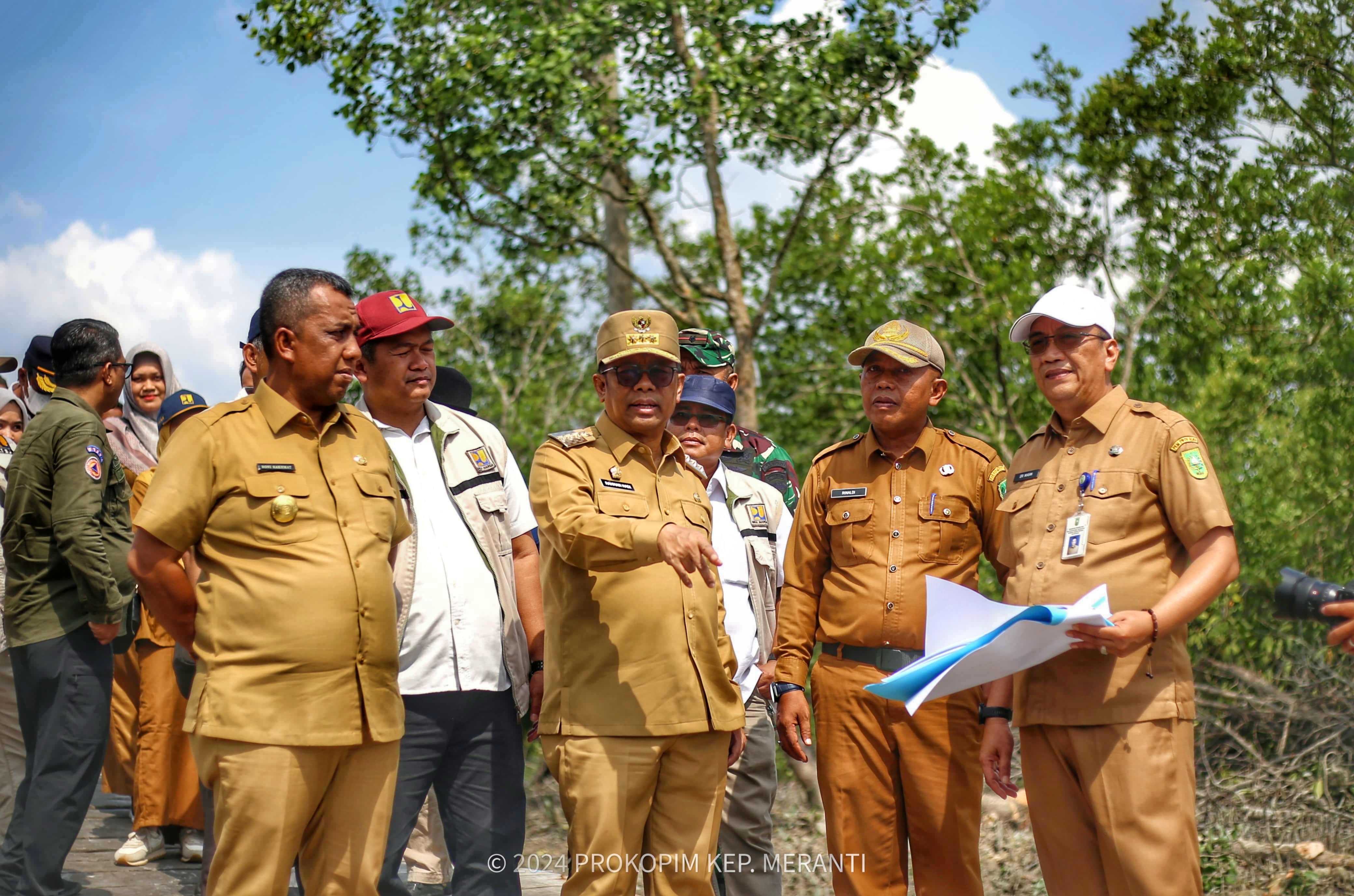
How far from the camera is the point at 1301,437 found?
713 cm

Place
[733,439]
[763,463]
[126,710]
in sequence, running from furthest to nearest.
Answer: [126,710]
[763,463]
[733,439]

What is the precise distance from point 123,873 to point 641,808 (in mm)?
3234

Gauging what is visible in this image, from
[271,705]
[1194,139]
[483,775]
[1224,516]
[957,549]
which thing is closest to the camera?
[271,705]

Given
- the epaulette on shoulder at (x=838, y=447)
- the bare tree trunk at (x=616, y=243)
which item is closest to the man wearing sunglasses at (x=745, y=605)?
the epaulette on shoulder at (x=838, y=447)

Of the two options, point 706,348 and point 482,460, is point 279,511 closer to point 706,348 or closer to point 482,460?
point 482,460

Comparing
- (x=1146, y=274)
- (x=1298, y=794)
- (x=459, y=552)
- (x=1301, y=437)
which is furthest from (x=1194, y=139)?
(x=459, y=552)

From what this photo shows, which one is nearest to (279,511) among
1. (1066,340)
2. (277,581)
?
(277,581)

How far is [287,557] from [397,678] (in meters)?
0.55

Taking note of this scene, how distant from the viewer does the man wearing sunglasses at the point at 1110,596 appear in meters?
3.32

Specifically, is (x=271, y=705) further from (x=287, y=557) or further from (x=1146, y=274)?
(x=1146, y=274)

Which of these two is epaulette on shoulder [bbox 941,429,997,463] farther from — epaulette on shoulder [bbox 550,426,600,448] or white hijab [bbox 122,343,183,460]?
white hijab [bbox 122,343,183,460]

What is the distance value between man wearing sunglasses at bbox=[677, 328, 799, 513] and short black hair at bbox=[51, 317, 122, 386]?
2.33 metres

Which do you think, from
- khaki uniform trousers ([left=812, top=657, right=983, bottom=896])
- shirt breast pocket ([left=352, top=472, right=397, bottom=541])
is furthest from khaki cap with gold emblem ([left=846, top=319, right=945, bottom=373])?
shirt breast pocket ([left=352, top=472, right=397, bottom=541])

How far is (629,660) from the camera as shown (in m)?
3.53
